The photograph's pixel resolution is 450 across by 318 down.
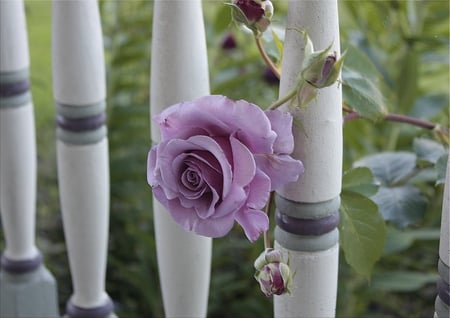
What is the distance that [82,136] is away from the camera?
943mm

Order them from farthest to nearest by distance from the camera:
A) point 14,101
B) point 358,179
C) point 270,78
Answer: point 270,78 < point 14,101 < point 358,179

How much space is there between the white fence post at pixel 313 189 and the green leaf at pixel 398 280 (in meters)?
0.63

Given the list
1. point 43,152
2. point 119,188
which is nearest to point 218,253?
point 119,188

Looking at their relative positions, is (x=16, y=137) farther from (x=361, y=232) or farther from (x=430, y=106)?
(x=430, y=106)

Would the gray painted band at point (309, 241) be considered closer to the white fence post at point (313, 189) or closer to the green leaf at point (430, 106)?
the white fence post at point (313, 189)

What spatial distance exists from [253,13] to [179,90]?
0.51 ft

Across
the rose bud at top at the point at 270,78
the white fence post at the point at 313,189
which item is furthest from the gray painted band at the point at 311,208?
the rose bud at top at the point at 270,78

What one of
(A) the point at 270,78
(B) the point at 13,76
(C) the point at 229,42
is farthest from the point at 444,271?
(C) the point at 229,42

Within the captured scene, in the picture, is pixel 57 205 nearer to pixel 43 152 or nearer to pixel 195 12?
pixel 43 152

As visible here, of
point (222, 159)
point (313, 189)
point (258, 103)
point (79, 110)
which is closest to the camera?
point (222, 159)

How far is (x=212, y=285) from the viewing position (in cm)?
158

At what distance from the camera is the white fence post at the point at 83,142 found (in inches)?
35.3

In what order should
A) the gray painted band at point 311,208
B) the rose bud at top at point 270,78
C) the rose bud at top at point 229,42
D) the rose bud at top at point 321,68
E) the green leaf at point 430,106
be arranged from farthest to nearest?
the rose bud at top at point 229,42
the rose bud at top at point 270,78
the green leaf at point 430,106
the gray painted band at point 311,208
the rose bud at top at point 321,68

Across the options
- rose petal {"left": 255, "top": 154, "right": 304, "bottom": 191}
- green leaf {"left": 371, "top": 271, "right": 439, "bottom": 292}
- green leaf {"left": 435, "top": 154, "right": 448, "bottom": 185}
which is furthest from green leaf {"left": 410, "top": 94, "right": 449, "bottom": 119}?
rose petal {"left": 255, "top": 154, "right": 304, "bottom": 191}
